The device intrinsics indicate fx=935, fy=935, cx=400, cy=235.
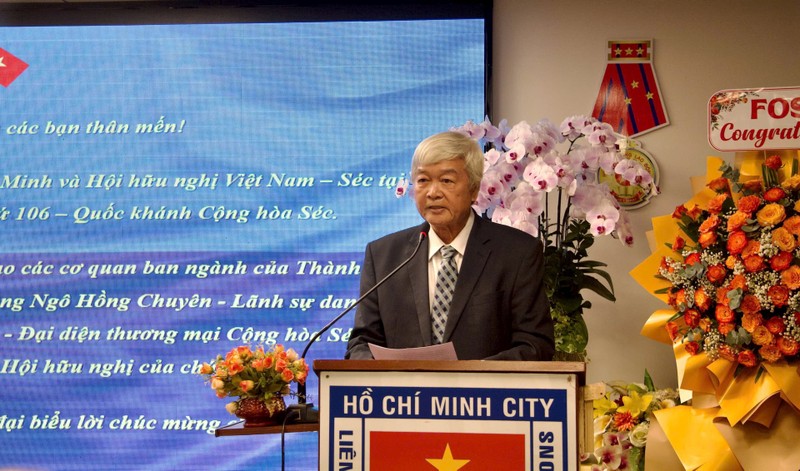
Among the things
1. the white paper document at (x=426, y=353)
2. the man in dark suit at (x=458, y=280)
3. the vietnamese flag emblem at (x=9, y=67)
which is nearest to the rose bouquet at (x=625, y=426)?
the man in dark suit at (x=458, y=280)

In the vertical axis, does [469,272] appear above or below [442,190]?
below

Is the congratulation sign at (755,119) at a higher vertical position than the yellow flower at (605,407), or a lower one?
higher

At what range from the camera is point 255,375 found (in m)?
2.38

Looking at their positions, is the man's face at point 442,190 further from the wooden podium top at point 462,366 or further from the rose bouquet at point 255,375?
the wooden podium top at point 462,366

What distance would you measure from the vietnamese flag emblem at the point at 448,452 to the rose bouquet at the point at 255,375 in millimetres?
538

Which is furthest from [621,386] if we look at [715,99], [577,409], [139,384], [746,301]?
[139,384]

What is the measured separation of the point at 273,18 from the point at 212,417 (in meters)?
1.88

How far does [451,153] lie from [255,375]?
32.6 inches

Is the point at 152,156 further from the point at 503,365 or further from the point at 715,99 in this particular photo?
the point at 503,365

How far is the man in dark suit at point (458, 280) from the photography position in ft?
8.49

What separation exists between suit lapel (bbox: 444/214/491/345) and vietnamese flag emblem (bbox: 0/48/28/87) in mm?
2808

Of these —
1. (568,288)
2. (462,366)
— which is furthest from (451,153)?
(568,288)

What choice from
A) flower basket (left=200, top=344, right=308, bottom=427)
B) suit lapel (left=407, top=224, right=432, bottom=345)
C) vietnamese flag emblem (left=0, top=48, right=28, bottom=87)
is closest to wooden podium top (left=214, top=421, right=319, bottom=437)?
flower basket (left=200, top=344, right=308, bottom=427)

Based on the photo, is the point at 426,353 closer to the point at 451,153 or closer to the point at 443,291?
the point at 443,291
